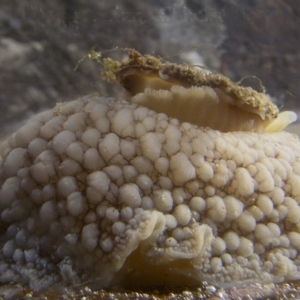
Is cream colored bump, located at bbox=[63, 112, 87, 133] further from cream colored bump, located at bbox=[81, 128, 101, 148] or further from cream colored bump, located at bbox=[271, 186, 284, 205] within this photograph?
cream colored bump, located at bbox=[271, 186, 284, 205]

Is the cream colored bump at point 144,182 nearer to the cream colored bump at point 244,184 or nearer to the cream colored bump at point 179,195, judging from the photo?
the cream colored bump at point 179,195

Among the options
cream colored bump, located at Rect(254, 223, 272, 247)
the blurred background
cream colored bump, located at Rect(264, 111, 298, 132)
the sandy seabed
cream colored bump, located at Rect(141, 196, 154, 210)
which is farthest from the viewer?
the blurred background

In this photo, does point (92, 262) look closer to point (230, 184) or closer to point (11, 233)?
point (11, 233)

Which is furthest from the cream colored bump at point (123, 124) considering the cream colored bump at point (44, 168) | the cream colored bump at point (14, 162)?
the cream colored bump at point (14, 162)

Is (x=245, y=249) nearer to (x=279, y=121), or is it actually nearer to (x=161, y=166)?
(x=161, y=166)

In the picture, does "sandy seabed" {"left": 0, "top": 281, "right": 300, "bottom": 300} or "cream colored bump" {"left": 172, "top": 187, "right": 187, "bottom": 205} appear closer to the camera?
"sandy seabed" {"left": 0, "top": 281, "right": 300, "bottom": 300}

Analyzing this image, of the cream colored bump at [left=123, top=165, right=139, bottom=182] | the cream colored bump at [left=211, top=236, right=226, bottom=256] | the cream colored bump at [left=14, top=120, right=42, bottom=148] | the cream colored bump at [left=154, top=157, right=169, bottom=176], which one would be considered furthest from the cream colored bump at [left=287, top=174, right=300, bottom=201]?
the cream colored bump at [left=14, top=120, right=42, bottom=148]

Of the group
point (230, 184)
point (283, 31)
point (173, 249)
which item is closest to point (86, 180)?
point (173, 249)
